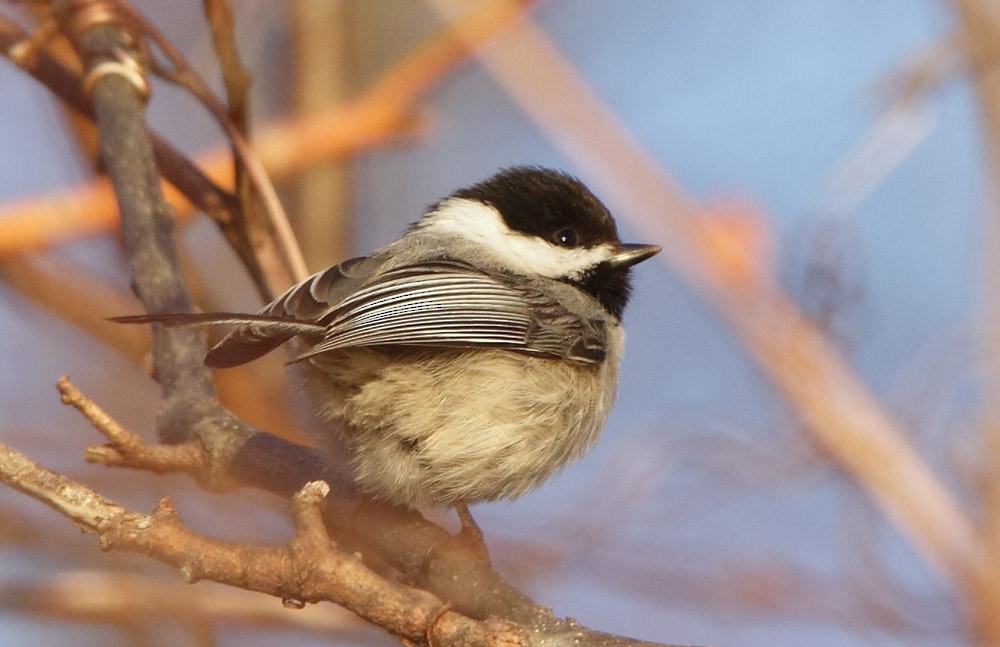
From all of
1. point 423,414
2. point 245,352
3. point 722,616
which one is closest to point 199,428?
point 245,352

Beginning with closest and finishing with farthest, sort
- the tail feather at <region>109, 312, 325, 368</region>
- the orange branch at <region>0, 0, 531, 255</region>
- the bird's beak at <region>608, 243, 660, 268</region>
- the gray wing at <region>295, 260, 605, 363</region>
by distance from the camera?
the tail feather at <region>109, 312, 325, 368</region> < the gray wing at <region>295, 260, 605, 363</region> < the bird's beak at <region>608, 243, 660, 268</region> < the orange branch at <region>0, 0, 531, 255</region>

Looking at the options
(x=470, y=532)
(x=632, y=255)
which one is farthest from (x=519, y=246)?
(x=470, y=532)

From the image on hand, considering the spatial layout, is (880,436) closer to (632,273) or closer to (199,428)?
(632,273)

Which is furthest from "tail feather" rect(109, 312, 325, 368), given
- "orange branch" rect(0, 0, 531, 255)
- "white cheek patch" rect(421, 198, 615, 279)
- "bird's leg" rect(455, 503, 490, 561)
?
"orange branch" rect(0, 0, 531, 255)

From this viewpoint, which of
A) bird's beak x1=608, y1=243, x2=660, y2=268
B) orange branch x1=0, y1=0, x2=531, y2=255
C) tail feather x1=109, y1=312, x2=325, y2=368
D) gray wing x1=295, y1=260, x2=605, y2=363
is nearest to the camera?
tail feather x1=109, y1=312, x2=325, y2=368

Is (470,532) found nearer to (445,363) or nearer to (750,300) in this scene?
(445,363)

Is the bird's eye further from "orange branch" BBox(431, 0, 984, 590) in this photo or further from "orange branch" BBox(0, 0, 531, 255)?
"orange branch" BBox(0, 0, 531, 255)
